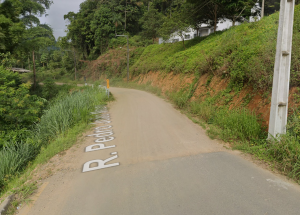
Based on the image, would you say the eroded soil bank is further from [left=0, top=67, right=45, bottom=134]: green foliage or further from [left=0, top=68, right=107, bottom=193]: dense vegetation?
[left=0, top=67, right=45, bottom=134]: green foliage

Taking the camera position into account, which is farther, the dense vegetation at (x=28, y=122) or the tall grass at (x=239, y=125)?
the dense vegetation at (x=28, y=122)

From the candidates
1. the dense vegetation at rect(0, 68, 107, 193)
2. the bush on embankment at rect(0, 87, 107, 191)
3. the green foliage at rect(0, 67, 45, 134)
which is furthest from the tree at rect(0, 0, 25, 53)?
the bush on embankment at rect(0, 87, 107, 191)

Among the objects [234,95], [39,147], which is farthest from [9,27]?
[234,95]

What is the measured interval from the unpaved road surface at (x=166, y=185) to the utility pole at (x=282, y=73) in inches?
44.8

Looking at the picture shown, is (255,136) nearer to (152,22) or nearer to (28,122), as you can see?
(28,122)

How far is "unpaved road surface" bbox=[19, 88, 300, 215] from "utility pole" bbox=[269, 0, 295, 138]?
114cm

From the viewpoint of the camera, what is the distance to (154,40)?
43500 millimetres

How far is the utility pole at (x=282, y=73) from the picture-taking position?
4.76m

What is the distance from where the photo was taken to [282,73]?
4844 millimetres

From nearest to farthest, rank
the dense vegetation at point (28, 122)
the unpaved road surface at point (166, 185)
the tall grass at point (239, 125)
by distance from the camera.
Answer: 1. the unpaved road surface at point (166, 185)
2. the tall grass at point (239, 125)
3. the dense vegetation at point (28, 122)

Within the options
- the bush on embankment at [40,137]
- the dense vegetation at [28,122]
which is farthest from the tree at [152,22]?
the bush on embankment at [40,137]

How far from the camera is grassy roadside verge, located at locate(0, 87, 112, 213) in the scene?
4391mm

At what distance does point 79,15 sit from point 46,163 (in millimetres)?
52838

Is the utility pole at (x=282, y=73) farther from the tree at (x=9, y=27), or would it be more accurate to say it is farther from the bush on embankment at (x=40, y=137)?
the tree at (x=9, y=27)
